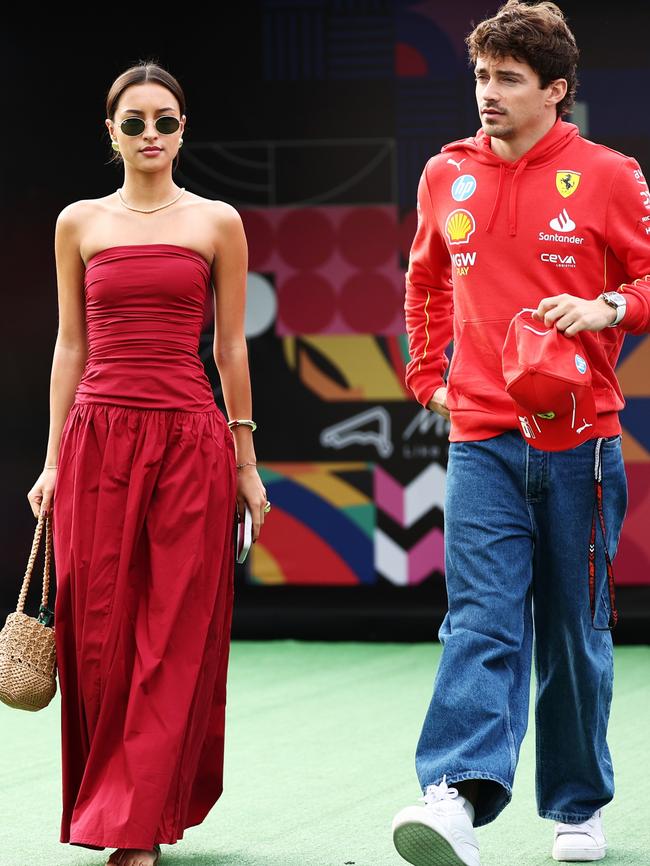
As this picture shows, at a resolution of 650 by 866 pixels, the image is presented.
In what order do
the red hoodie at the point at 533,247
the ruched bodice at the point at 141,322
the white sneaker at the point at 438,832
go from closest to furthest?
1. the white sneaker at the point at 438,832
2. the red hoodie at the point at 533,247
3. the ruched bodice at the point at 141,322

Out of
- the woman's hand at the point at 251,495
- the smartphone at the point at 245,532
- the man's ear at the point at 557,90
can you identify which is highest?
the man's ear at the point at 557,90

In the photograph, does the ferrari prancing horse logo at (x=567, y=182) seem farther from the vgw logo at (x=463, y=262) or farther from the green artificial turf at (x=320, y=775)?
the green artificial turf at (x=320, y=775)

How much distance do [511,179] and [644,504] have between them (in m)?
4.01

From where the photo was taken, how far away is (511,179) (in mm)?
3445

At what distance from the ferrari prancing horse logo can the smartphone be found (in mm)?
1099

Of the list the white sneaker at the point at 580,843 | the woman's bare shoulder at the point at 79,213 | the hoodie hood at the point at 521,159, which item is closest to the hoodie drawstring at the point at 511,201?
the hoodie hood at the point at 521,159

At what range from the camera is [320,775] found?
467 centimetres

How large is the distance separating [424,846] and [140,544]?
100 cm

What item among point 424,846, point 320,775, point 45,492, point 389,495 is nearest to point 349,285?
point 389,495

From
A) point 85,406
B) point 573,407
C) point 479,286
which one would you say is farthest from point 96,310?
A: point 573,407

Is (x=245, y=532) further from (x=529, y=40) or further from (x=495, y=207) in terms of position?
(x=529, y=40)

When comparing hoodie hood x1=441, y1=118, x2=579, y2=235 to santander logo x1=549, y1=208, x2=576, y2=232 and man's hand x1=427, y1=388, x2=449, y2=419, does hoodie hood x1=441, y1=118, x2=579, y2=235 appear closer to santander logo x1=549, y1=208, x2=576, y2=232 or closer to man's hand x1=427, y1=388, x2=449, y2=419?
santander logo x1=549, y1=208, x2=576, y2=232

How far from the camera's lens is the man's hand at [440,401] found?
3.63m

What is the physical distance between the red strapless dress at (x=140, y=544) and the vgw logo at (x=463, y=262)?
25.2 inches
